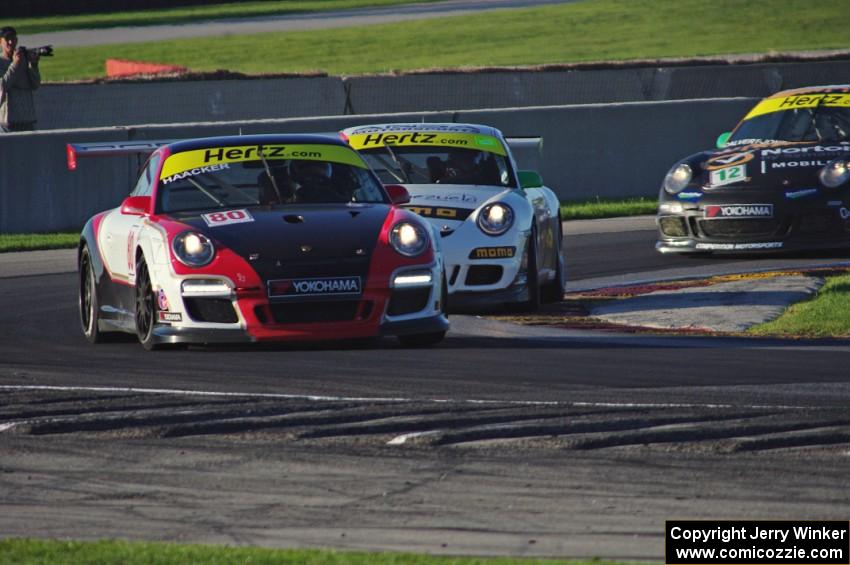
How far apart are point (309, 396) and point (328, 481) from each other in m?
1.70

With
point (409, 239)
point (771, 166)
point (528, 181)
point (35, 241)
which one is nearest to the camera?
point (409, 239)

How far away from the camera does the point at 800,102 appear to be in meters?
15.6

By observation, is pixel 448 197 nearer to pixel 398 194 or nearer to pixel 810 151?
pixel 398 194

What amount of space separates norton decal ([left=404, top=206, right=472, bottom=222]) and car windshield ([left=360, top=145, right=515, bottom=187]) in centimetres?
68

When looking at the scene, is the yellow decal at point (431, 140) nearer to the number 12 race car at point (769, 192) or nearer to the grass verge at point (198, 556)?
the number 12 race car at point (769, 192)

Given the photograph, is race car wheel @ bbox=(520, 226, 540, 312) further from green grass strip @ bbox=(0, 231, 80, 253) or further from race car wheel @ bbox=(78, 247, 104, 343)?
green grass strip @ bbox=(0, 231, 80, 253)

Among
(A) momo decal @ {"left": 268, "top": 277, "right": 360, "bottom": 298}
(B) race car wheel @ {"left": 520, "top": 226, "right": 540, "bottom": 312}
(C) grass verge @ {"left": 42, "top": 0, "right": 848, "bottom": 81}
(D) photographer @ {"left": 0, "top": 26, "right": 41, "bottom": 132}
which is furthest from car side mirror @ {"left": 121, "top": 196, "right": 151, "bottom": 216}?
(C) grass verge @ {"left": 42, "top": 0, "right": 848, "bottom": 81}

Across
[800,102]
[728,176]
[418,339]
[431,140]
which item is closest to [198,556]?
[418,339]

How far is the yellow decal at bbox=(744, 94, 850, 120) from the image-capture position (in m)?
15.4

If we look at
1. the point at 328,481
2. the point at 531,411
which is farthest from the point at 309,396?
the point at 328,481

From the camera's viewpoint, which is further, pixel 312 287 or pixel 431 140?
pixel 431 140

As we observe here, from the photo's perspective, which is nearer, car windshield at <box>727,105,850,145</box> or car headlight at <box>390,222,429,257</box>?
car headlight at <box>390,222,429,257</box>

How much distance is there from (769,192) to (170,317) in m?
6.44

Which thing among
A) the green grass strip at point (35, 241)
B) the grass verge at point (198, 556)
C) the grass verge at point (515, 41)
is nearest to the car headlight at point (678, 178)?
the green grass strip at point (35, 241)
